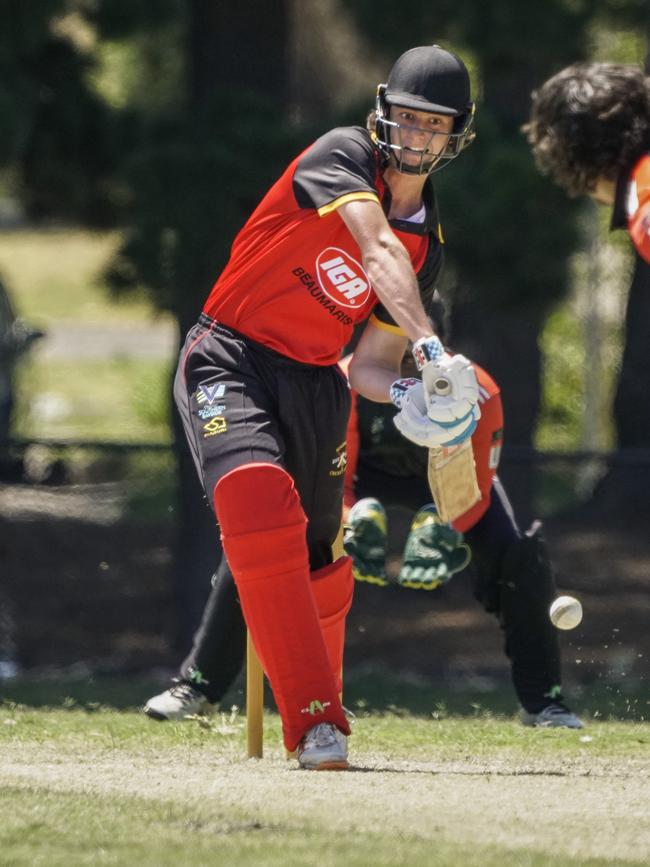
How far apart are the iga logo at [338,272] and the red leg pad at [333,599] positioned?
0.83m

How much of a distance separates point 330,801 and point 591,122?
8.69ft

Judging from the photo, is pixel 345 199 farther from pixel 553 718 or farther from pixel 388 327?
pixel 553 718

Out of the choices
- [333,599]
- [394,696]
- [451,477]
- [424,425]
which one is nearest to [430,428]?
[424,425]

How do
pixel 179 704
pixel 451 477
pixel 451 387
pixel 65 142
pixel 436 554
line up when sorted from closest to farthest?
pixel 451 387, pixel 451 477, pixel 179 704, pixel 436 554, pixel 65 142

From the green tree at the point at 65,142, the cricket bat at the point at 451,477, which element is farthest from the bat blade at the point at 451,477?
the green tree at the point at 65,142

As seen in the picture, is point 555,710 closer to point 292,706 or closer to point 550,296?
point 292,706

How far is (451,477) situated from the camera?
18.2 ft

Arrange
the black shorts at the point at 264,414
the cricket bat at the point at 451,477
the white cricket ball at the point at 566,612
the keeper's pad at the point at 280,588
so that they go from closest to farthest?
the keeper's pad at the point at 280,588, the black shorts at the point at 264,414, the cricket bat at the point at 451,477, the white cricket ball at the point at 566,612

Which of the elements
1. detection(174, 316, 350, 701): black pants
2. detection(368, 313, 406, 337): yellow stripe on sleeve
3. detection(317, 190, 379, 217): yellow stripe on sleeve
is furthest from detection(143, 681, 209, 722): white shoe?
detection(317, 190, 379, 217): yellow stripe on sleeve

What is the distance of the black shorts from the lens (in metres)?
4.82

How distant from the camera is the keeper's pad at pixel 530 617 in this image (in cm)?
619

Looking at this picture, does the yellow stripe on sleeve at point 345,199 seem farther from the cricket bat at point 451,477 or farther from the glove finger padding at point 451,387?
the cricket bat at point 451,477

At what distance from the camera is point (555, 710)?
6219mm

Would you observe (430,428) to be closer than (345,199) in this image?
Yes
